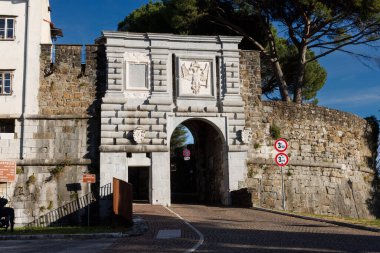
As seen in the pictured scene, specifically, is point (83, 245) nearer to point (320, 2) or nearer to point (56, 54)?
point (56, 54)

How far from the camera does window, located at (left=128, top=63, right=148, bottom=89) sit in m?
20.8

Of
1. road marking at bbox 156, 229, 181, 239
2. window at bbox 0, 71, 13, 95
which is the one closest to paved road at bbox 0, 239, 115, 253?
road marking at bbox 156, 229, 181, 239

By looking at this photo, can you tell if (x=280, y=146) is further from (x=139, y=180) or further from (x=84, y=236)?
(x=139, y=180)

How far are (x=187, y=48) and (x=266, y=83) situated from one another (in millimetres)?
12607

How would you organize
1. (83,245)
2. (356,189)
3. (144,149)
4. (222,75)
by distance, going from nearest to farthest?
(83,245) → (144,149) → (222,75) → (356,189)

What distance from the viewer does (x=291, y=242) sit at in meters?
9.43

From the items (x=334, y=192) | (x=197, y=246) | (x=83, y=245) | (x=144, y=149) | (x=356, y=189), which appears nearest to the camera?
(x=197, y=246)

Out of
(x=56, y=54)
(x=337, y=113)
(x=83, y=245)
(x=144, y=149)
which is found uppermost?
(x=56, y=54)

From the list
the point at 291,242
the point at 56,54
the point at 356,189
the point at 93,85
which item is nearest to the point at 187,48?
the point at 93,85

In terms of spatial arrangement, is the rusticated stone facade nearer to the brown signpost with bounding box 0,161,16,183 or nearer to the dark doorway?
the brown signpost with bounding box 0,161,16,183

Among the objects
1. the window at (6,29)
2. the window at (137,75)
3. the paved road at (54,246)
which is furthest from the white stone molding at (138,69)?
the paved road at (54,246)

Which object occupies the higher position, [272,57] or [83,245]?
[272,57]

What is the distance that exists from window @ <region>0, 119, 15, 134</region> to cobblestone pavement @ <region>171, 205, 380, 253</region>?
9307mm

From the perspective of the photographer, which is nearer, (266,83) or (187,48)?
(187,48)
